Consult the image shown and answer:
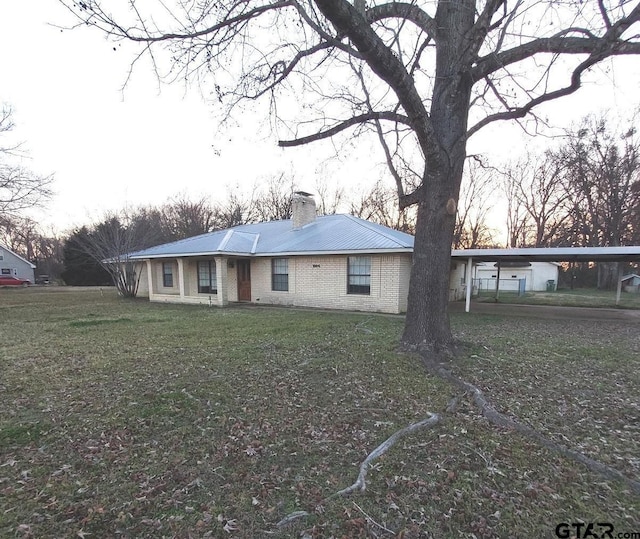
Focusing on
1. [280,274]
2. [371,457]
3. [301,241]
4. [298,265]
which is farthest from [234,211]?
[371,457]

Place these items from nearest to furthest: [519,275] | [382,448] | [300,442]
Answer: [382,448]
[300,442]
[519,275]

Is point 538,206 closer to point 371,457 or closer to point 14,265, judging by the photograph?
point 371,457

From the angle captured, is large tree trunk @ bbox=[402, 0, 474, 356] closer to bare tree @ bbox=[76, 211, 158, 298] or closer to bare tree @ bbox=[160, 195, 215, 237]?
bare tree @ bbox=[76, 211, 158, 298]

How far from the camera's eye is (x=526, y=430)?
136 inches

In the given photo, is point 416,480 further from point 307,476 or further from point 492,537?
point 307,476

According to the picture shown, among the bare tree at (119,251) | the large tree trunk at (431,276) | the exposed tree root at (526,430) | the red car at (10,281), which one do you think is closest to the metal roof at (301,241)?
the bare tree at (119,251)

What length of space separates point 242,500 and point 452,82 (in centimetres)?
621

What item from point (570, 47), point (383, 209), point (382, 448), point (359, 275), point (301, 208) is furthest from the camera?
point (383, 209)

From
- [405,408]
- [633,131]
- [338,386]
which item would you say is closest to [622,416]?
[405,408]

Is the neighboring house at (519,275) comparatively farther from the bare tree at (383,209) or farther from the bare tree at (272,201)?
the bare tree at (272,201)

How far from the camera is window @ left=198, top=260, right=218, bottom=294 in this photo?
16562 mm

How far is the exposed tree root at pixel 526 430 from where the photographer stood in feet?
9.02

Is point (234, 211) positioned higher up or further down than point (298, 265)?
higher up

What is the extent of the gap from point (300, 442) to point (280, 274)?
474 inches
